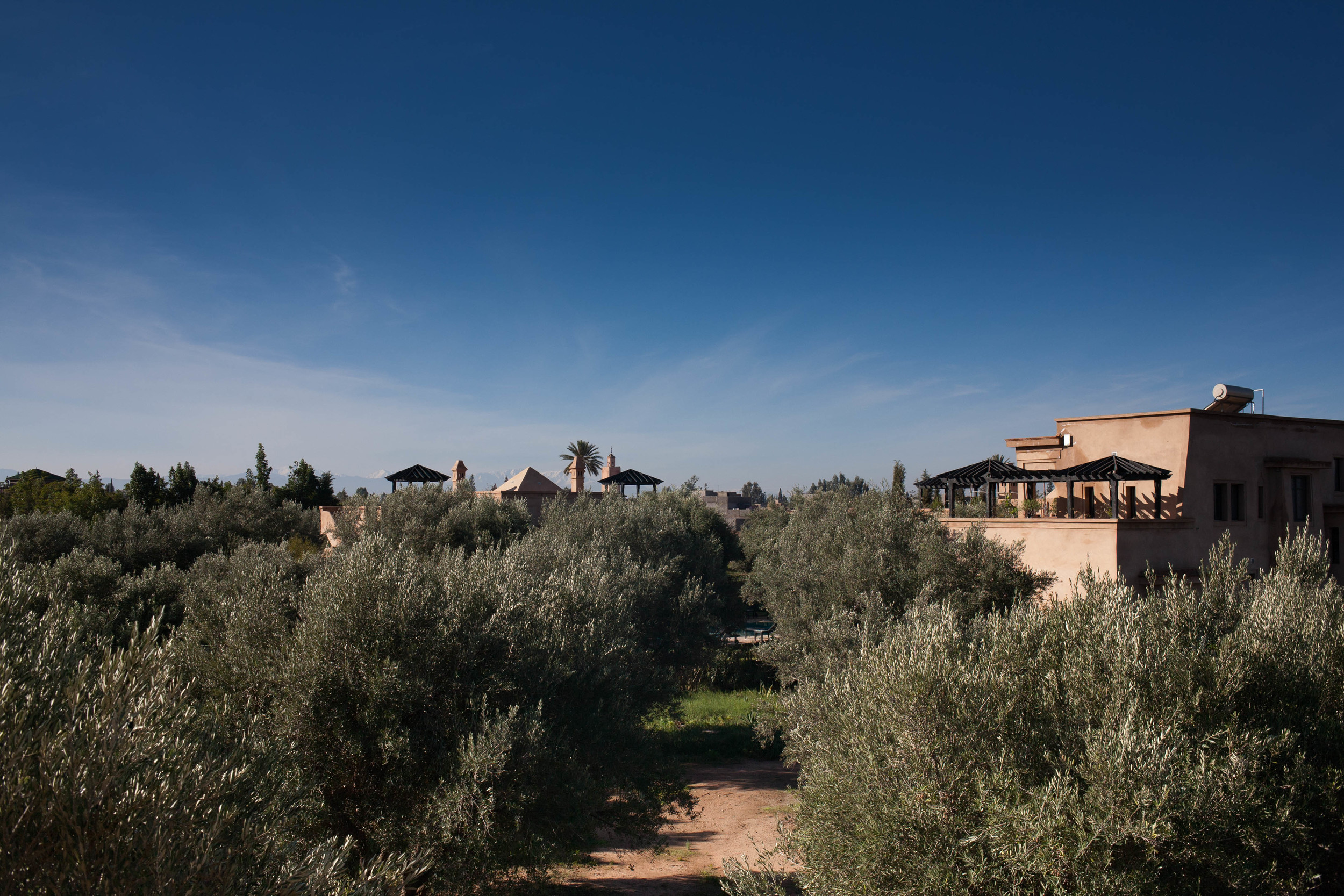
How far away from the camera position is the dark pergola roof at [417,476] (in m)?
37.8

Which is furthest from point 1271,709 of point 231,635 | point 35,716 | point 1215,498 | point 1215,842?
point 1215,498

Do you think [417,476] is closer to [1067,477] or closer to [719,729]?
[719,729]

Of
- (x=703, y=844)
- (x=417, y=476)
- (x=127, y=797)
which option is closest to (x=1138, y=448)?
(x=703, y=844)

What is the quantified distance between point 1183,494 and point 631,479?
2897cm

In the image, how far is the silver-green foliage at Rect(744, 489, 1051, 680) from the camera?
18.4m

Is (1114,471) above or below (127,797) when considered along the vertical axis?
above

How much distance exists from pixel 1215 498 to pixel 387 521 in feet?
97.6

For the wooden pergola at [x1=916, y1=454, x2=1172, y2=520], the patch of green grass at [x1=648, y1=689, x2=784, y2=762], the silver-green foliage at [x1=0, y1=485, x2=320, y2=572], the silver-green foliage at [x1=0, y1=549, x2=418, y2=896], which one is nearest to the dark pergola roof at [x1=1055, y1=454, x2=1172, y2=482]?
the wooden pergola at [x1=916, y1=454, x2=1172, y2=520]

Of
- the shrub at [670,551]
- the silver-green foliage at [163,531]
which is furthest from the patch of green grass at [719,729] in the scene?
the silver-green foliage at [163,531]

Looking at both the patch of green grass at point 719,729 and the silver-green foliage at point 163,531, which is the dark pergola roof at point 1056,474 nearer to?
the patch of green grass at point 719,729

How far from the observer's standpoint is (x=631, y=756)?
11.0 meters

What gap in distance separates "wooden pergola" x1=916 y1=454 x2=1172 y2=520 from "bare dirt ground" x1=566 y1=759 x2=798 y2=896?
38.5 ft

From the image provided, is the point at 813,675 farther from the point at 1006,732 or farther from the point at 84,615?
the point at 84,615

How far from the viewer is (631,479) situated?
43000mm
